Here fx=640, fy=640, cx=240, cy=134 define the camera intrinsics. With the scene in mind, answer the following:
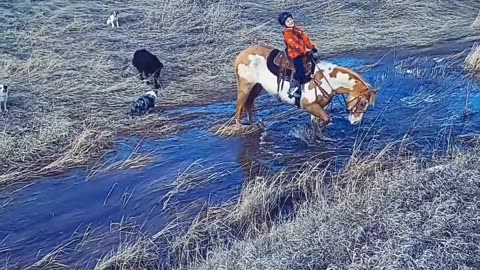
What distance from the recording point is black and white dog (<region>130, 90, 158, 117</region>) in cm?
1028

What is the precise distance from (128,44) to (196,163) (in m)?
5.76

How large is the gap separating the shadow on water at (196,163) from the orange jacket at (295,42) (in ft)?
4.25

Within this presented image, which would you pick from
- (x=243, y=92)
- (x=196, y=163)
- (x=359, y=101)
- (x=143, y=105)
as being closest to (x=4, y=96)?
(x=143, y=105)

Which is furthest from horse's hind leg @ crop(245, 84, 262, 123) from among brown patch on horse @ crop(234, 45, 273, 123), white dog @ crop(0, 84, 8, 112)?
white dog @ crop(0, 84, 8, 112)

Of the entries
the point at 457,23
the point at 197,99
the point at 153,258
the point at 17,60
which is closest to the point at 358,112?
the point at 197,99

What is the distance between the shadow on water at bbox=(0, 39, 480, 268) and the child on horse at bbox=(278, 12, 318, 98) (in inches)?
40.2

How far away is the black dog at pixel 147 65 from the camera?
1169 centimetres

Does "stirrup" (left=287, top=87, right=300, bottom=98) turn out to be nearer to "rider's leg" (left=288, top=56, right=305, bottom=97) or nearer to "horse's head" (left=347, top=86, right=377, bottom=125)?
"rider's leg" (left=288, top=56, right=305, bottom=97)

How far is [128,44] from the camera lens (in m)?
13.7

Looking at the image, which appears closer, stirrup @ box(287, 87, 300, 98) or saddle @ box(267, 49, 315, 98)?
saddle @ box(267, 49, 315, 98)

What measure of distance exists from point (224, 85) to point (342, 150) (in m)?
3.48

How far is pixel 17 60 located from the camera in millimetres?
12195

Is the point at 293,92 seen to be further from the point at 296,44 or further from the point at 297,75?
the point at 296,44

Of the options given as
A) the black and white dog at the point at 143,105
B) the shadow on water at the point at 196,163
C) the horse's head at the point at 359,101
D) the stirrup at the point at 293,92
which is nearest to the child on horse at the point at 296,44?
the stirrup at the point at 293,92
